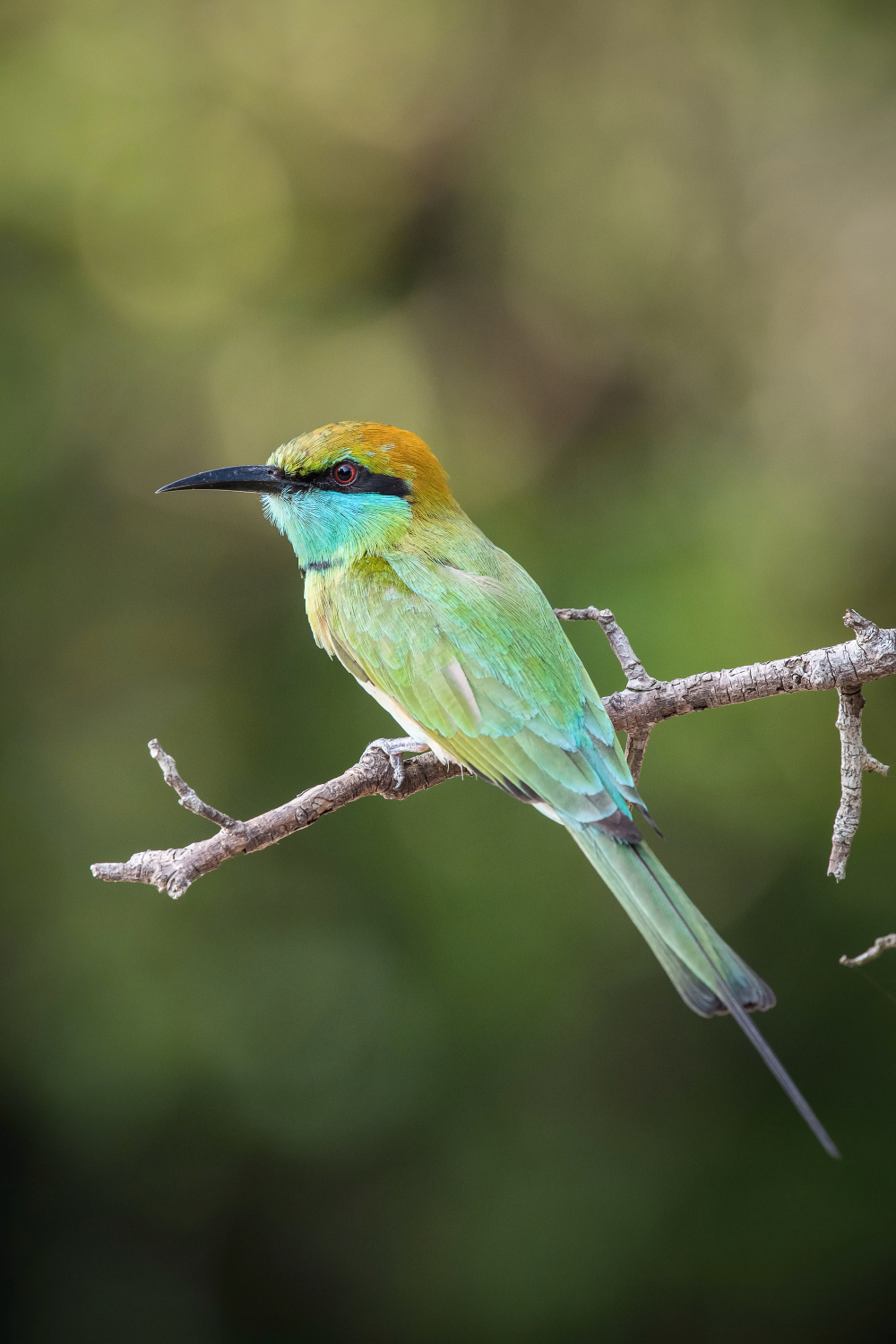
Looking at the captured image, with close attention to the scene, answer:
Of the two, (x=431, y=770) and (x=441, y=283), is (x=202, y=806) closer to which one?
(x=431, y=770)

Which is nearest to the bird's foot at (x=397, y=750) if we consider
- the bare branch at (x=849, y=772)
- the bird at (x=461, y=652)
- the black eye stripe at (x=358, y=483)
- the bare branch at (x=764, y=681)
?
the bird at (x=461, y=652)

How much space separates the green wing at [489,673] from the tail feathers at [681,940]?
0.08 m

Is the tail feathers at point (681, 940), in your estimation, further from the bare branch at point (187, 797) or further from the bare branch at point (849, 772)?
the bare branch at point (187, 797)

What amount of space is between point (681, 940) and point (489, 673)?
0.58 meters

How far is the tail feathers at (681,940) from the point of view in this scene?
4.82ft

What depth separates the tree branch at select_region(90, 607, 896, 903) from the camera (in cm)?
168

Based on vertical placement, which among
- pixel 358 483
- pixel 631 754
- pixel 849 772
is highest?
pixel 358 483

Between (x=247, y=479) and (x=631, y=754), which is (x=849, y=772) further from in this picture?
(x=247, y=479)

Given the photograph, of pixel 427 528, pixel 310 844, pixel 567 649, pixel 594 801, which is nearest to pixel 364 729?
pixel 310 844

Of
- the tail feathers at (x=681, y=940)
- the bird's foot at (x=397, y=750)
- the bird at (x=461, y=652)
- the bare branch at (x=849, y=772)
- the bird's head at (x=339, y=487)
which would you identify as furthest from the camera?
the bird's head at (x=339, y=487)

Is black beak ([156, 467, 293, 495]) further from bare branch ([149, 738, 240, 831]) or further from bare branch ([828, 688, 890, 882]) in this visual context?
bare branch ([828, 688, 890, 882])

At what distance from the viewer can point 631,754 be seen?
2.13 m

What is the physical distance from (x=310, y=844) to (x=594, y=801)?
172 cm

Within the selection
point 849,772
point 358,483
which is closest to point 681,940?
point 849,772
